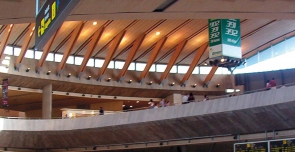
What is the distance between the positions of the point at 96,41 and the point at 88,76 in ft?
12.9

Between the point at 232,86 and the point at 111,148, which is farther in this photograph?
the point at 232,86

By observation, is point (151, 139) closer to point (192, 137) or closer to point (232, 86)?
point (192, 137)

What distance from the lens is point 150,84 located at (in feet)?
146

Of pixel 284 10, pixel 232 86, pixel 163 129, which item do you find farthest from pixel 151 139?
pixel 284 10

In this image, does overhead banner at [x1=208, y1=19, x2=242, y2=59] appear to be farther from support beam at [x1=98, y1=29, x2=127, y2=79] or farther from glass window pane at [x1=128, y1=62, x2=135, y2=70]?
glass window pane at [x1=128, y1=62, x2=135, y2=70]

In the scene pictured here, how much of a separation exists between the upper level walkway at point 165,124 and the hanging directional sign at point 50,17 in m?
18.0

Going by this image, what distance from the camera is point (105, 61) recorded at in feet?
136

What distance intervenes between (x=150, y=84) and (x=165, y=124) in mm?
12988

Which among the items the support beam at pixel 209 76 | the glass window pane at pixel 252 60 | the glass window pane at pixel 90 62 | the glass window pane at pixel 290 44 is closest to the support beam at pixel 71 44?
the glass window pane at pixel 90 62

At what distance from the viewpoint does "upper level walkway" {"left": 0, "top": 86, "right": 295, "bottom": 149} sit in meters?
26.3

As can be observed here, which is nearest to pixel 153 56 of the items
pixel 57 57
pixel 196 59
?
pixel 196 59

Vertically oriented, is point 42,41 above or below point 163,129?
above

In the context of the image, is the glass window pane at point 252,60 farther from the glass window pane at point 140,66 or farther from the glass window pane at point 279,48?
the glass window pane at point 140,66

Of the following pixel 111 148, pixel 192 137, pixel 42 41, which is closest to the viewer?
pixel 42 41
